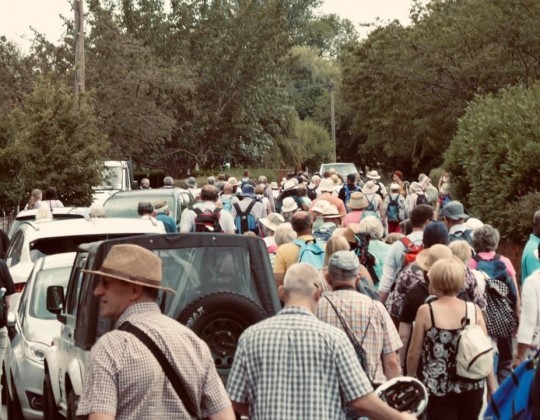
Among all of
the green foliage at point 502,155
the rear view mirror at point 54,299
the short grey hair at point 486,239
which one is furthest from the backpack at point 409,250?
the green foliage at point 502,155

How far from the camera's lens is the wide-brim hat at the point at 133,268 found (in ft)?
18.5

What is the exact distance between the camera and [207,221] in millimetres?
18547

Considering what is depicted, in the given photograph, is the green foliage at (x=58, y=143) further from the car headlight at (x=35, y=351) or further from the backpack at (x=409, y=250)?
the backpack at (x=409, y=250)

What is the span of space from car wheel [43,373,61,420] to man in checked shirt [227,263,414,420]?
15.5 feet

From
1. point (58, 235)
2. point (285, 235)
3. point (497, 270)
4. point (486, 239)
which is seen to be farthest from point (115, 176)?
point (497, 270)

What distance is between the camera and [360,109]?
169 ft

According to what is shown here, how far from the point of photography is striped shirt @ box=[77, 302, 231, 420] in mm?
5406

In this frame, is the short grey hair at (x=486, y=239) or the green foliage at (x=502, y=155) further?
A: the green foliage at (x=502, y=155)

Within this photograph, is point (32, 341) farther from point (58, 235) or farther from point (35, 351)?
point (58, 235)

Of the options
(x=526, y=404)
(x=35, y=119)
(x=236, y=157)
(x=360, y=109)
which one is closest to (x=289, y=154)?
(x=236, y=157)

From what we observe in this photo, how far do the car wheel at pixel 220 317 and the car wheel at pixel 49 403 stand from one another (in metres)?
2.38

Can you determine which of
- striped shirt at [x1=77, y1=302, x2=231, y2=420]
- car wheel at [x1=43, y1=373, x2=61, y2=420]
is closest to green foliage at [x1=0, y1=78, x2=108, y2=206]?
car wheel at [x1=43, y1=373, x2=61, y2=420]

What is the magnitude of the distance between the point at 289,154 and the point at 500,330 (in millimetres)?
61394

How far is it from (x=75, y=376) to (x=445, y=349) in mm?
2389
